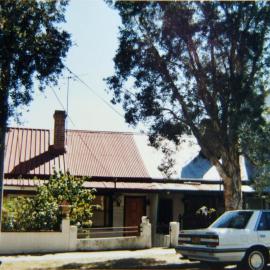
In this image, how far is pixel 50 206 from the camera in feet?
60.5

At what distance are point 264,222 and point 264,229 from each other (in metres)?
0.23

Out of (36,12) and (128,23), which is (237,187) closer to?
(128,23)

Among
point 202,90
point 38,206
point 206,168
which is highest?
point 202,90

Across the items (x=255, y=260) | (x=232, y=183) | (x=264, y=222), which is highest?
(x=232, y=183)

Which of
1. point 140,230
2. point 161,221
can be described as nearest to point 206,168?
point 161,221

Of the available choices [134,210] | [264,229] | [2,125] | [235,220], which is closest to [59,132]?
[134,210]

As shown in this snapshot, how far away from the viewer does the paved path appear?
47.2 feet

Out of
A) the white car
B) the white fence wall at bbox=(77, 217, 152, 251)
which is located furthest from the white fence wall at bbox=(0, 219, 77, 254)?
the white car

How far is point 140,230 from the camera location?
19266 mm

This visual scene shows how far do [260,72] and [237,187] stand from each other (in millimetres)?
3819

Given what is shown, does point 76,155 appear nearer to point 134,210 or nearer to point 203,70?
point 134,210

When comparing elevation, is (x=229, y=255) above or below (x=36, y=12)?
below

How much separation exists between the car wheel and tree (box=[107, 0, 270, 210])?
411 centimetres

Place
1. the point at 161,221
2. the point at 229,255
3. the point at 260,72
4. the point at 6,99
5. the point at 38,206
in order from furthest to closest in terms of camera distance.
Answer: the point at 161,221 < the point at 38,206 < the point at 260,72 < the point at 6,99 < the point at 229,255
